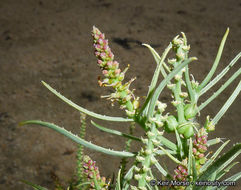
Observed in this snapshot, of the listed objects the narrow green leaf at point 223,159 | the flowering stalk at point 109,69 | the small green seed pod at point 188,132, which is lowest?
the narrow green leaf at point 223,159

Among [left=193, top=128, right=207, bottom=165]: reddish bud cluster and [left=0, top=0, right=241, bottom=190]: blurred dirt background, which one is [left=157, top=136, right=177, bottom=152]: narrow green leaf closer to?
[left=193, top=128, right=207, bottom=165]: reddish bud cluster

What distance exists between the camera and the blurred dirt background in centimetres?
131

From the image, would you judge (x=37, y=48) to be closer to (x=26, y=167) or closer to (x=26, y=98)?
→ (x=26, y=98)

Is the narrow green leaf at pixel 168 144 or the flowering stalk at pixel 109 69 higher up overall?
the flowering stalk at pixel 109 69

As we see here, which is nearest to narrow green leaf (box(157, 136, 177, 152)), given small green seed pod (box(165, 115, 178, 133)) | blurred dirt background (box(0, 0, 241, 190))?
small green seed pod (box(165, 115, 178, 133))

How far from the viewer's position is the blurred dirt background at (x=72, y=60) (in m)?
1.31

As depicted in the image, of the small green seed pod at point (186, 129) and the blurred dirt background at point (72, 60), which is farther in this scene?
the blurred dirt background at point (72, 60)

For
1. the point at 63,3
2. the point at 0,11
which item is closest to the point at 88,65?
the point at 63,3

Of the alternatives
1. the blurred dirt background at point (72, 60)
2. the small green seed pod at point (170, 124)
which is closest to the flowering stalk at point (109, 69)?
the small green seed pod at point (170, 124)

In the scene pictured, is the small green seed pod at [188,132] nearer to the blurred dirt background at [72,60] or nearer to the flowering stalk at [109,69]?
the flowering stalk at [109,69]

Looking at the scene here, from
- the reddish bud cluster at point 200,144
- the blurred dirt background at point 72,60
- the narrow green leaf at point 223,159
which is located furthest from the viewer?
the blurred dirt background at point 72,60

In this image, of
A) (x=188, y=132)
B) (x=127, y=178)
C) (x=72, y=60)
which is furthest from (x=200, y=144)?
(x=72, y=60)

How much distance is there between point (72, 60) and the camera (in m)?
1.96

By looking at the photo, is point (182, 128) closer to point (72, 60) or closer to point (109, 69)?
point (109, 69)
